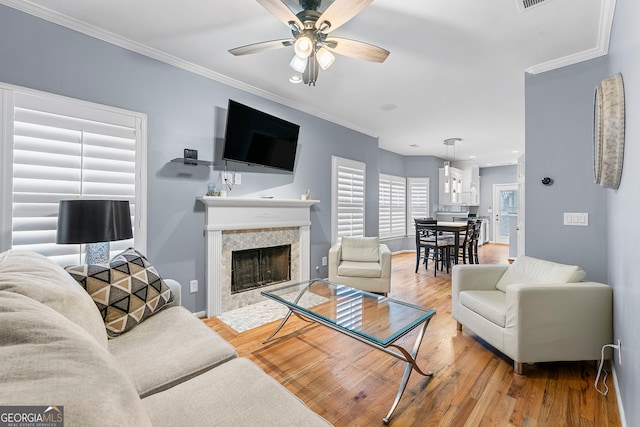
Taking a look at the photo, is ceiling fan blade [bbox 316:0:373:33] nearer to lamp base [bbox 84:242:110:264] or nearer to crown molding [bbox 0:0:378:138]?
crown molding [bbox 0:0:378:138]

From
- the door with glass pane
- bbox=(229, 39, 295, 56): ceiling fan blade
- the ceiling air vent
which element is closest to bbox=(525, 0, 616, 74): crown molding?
the ceiling air vent

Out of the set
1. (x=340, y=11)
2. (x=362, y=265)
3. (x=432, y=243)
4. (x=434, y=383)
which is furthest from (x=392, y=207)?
(x=340, y=11)

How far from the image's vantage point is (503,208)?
8.80m

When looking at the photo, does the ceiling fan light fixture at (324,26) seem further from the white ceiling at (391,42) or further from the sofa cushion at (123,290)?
the sofa cushion at (123,290)

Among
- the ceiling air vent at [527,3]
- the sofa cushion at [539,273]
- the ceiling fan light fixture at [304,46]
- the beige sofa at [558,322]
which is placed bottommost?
the beige sofa at [558,322]

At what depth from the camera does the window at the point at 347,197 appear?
454 cm

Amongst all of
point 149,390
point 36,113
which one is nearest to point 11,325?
point 149,390

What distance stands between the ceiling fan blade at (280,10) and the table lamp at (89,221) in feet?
5.51

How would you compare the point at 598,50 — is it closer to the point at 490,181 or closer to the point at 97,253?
the point at 97,253

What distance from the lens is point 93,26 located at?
231 centimetres

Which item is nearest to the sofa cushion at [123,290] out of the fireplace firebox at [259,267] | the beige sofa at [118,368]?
the beige sofa at [118,368]

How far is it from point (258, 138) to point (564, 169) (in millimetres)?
3152

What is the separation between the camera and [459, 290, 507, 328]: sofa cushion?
2154 millimetres

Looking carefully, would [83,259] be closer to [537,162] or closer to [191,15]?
[191,15]
